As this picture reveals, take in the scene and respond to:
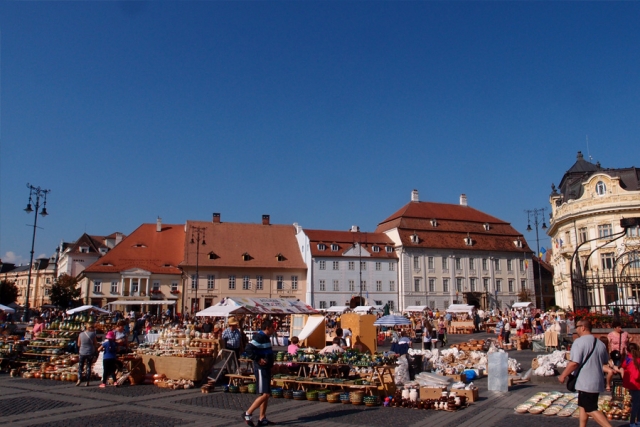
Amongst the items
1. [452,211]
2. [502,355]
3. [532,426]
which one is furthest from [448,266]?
[532,426]

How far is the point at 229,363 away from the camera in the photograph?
15.2m

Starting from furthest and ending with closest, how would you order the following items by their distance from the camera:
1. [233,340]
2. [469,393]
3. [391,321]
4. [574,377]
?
[391,321], [233,340], [469,393], [574,377]

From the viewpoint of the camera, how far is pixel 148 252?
6391 centimetres

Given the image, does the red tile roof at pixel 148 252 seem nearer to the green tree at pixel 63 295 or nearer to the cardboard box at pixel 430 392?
the green tree at pixel 63 295

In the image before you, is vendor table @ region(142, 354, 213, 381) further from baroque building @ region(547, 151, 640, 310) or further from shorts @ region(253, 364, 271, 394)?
baroque building @ region(547, 151, 640, 310)

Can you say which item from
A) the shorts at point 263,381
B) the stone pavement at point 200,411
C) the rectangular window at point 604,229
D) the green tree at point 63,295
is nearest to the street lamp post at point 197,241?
the green tree at point 63,295

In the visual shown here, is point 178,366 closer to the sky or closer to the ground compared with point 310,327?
closer to the ground

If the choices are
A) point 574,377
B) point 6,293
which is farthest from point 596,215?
point 6,293

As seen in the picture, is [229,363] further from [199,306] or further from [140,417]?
[199,306]

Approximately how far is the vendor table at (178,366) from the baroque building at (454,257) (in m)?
50.6

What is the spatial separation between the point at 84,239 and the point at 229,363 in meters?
85.8

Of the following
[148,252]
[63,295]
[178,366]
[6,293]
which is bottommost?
[178,366]

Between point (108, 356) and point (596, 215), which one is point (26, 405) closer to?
point (108, 356)

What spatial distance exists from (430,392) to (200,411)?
15.9 ft
